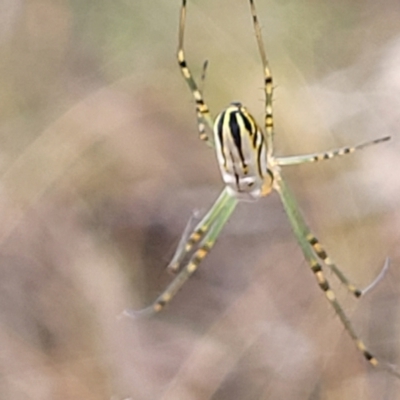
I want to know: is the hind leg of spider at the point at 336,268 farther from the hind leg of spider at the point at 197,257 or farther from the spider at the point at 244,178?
the hind leg of spider at the point at 197,257

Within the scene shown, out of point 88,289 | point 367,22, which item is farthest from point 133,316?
point 367,22

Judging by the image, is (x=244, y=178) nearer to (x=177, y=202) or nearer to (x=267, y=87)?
(x=267, y=87)

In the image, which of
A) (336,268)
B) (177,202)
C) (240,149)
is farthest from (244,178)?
(177,202)

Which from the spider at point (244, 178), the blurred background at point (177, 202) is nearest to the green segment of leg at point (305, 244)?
the spider at point (244, 178)

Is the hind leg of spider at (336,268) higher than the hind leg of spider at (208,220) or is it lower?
lower

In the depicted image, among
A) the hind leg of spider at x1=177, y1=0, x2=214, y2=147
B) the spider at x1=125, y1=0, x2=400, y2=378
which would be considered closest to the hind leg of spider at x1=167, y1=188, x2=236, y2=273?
the spider at x1=125, y1=0, x2=400, y2=378

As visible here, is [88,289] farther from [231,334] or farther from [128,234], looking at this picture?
[231,334]

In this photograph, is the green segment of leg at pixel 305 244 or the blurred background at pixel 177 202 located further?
the blurred background at pixel 177 202
